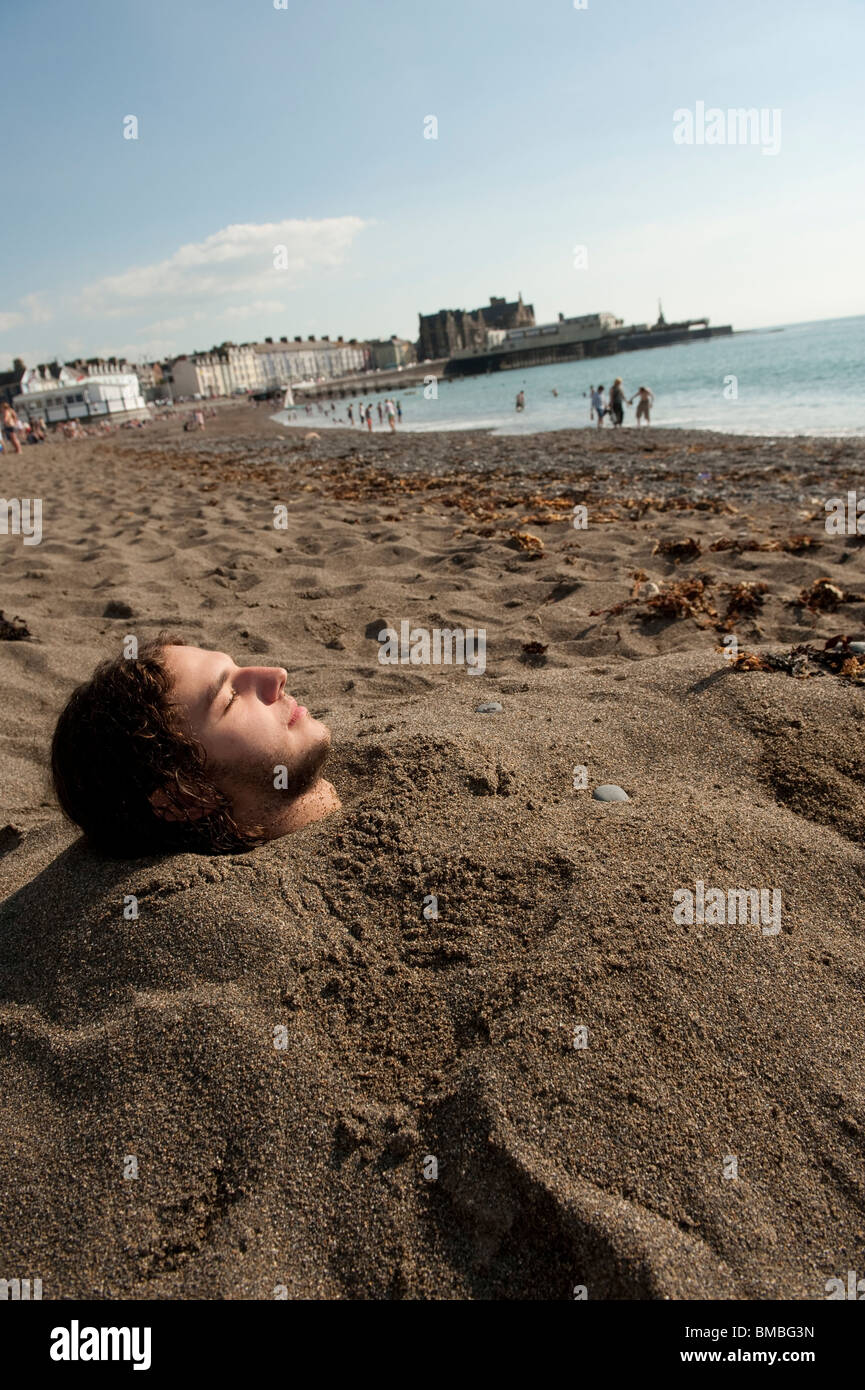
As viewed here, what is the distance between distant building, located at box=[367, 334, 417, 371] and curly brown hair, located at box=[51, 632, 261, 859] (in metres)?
183

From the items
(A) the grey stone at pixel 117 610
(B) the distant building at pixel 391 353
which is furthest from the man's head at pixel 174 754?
(B) the distant building at pixel 391 353

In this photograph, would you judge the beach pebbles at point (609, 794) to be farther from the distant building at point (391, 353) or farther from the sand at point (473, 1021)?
the distant building at point (391, 353)

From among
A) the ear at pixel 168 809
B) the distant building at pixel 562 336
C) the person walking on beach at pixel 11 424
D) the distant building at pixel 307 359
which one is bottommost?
the ear at pixel 168 809

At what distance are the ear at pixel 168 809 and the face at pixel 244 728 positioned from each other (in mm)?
104

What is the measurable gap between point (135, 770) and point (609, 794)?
5.29 feet

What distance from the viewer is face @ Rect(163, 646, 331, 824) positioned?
7.82 feet

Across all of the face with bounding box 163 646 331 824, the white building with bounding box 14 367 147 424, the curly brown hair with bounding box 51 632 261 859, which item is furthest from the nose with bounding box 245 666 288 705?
the white building with bounding box 14 367 147 424

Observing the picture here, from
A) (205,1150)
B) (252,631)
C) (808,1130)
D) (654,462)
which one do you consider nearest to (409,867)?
(205,1150)

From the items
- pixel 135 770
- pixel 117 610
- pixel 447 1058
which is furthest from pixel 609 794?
pixel 117 610

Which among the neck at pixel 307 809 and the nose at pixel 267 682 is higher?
the nose at pixel 267 682

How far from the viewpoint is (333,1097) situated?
1797 millimetres

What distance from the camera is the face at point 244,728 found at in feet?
7.82

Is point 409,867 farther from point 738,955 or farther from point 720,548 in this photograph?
point 720,548

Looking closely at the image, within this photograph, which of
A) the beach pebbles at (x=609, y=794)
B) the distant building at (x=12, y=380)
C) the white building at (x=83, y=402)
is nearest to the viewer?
the beach pebbles at (x=609, y=794)
